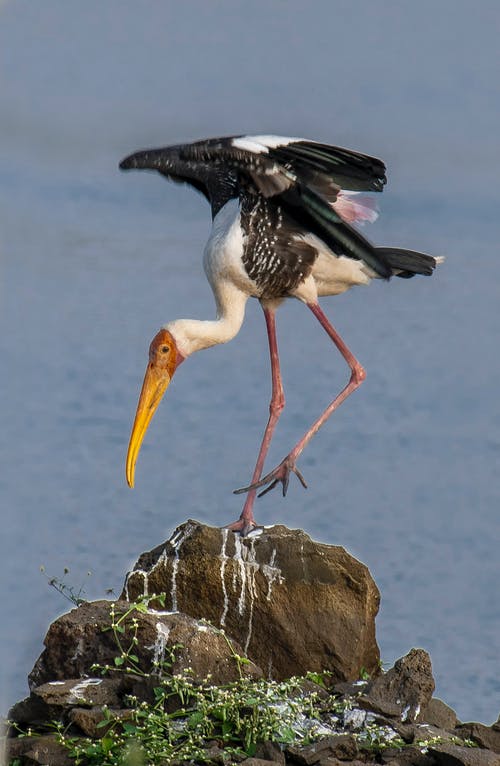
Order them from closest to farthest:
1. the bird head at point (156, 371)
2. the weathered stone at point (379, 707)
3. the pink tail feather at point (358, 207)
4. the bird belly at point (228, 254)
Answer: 1. the weathered stone at point (379, 707)
2. the bird head at point (156, 371)
3. the bird belly at point (228, 254)
4. the pink tail feather at point (358, 207)

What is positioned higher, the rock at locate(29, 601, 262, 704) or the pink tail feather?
the pink tail feather

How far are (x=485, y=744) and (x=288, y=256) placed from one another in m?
3.48

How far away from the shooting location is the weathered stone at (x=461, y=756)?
235 inches

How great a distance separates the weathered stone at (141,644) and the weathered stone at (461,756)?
1.01 meters

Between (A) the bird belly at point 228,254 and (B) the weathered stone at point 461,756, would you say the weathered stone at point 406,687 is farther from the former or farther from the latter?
(A) the bird belly at point 228,254

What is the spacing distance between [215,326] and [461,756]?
3614mm

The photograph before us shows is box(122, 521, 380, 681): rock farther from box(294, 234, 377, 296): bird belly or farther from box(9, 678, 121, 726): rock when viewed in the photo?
box(294, 234, 377, 296): bird belly

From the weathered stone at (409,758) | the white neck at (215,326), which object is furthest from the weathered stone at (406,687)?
the white neck at (215,326)

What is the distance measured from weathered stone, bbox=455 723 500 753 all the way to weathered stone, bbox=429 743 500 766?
0.33 metres

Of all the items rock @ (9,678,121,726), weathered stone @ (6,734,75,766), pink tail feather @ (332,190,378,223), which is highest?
pink tail feather @ (332,190,378,223)

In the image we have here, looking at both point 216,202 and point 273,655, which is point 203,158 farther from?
point 273,655

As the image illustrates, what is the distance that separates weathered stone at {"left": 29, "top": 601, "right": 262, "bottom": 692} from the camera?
6.51m

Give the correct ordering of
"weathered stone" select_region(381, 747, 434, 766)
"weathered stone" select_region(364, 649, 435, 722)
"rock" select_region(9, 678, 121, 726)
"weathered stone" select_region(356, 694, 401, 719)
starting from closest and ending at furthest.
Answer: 1. "weathered stone" select_region(381, 747, 434, 766)
2. "rock" select_region(9, 678, 121, 726)
3. "weathered stone" select_region(356, 694, 401, 719)
4. "weathered stone" select_region(364, 649, 435, 722)

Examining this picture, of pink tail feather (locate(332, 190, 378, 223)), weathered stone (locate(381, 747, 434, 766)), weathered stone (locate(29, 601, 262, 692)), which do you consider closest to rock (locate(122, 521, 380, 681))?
weathered stone (locate(29, 601, 262, 692))
